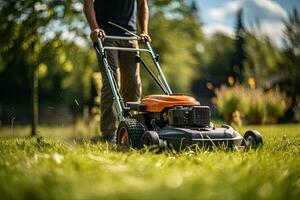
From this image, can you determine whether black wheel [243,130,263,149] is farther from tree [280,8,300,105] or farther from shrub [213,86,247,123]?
tree [280,8,300,105]

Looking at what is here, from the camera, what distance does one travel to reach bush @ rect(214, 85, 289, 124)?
960cm

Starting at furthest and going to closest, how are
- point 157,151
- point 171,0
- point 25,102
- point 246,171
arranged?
1. point 25,102
2. point 171,0
3. point 157,151
4. point 246,171

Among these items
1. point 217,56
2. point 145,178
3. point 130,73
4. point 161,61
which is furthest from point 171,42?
point 217,56

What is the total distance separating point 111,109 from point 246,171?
2417 mm

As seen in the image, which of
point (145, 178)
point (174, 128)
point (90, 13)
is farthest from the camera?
point (90, 13)

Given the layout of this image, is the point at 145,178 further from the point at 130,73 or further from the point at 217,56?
the point at 217,56

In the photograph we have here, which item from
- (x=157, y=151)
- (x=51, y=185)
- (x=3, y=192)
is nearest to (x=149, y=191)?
(x=51, y=185)

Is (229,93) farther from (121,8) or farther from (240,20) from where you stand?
(240,20)

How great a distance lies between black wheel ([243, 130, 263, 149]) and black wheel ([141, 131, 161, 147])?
73 cm

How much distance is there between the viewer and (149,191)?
61.9 inches

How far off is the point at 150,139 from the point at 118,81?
1.22 metres

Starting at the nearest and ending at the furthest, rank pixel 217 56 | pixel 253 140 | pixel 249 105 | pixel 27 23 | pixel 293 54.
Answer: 1. pixel 253 140
2. pixel 27 23
3. pixel 249 105
4. pixel 293 54
5. pixel 217 56

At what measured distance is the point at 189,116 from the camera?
3635mm

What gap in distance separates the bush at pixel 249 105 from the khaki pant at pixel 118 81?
16.3ft
